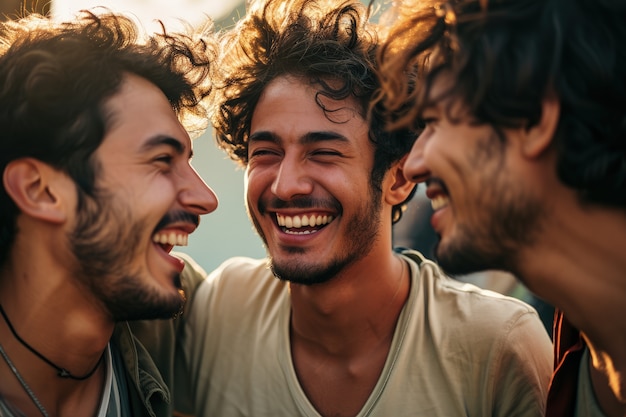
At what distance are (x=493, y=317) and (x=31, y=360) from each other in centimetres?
191

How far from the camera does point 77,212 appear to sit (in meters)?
2.60

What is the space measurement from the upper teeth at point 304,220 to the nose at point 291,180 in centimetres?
11

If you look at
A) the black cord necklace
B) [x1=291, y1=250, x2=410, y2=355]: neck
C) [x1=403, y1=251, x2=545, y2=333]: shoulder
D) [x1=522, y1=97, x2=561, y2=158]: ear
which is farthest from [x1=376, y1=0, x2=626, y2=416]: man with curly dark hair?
the black cord necklace

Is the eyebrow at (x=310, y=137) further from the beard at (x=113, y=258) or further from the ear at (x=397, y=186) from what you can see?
the beard at (x=113, y=258)

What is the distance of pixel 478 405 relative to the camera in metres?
2.89

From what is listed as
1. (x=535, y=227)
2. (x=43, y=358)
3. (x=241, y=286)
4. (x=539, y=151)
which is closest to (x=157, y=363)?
(x=241, y=286)

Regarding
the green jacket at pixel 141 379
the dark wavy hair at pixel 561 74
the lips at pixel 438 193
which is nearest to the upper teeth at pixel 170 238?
the green jacket at pixel 141 379

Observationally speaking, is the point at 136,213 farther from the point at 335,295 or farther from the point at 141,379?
the point at 335,295

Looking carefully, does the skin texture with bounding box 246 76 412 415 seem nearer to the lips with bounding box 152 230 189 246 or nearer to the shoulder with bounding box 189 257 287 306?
the shoulder with bounding box 189 257 287 306

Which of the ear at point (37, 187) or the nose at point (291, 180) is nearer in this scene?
the ear at point (37, 187)

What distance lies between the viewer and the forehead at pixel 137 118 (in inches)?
106

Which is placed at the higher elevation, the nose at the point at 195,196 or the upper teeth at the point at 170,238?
the nose at the point at 195,196

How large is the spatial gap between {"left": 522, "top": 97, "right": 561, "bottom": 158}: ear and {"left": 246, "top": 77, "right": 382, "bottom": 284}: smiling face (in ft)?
3.81

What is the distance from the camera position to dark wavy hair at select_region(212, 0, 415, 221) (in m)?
3.34
